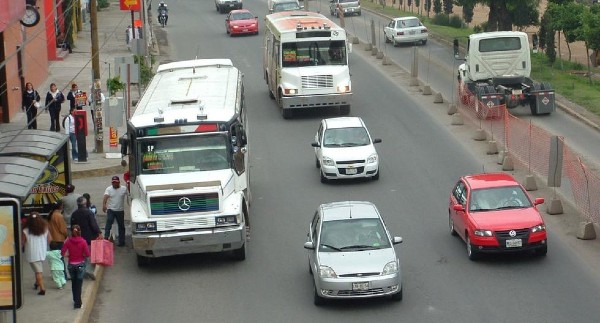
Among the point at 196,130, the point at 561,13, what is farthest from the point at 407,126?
the point at 561,13

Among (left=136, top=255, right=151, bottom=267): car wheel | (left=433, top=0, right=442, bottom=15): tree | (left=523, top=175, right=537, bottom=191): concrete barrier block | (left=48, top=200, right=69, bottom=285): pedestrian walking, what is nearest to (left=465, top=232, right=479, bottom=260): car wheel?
(left=523, top=175, right=537, bottom=191): concrete barrier block

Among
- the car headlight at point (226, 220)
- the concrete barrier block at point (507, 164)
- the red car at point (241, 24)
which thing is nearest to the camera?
the car headlight at point (226, 220)

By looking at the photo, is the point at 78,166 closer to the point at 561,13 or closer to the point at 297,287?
the point at 297,287

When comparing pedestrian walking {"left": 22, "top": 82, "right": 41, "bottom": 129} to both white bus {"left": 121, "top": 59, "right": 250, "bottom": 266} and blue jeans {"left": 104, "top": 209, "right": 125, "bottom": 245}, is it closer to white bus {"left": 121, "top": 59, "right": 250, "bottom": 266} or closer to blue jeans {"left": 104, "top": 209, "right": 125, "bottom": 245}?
white bus {"left": 121, "top": 59, "right": 250, "bottom": 266}

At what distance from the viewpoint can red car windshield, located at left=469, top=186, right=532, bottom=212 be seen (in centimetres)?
2353

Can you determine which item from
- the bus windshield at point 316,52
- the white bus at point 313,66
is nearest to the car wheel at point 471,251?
the white bus at point 313,66

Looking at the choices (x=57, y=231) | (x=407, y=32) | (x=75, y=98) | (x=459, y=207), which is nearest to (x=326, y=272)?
(x=459, y=207)

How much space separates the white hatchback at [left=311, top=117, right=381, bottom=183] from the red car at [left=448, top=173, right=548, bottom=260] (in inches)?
224

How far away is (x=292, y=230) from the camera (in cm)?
2623

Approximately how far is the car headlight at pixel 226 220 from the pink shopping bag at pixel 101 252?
2.33 metres

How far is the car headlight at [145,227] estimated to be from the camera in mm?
22938

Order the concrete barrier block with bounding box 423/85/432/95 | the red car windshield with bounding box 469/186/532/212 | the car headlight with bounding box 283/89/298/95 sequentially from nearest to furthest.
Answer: the red car windshield with bounding box 469/186/532/212 < the car headlight with bounding box 283/89/298/95 < the concrete barrier block with bounding box 423/85/432/95

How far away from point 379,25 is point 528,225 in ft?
156

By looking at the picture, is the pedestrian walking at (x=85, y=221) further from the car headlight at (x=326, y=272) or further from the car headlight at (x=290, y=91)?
the car headlight at (x=290, y=91)
